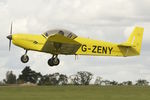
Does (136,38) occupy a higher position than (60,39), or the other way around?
(136,38)

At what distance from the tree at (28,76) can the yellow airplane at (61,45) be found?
53535 millimetres

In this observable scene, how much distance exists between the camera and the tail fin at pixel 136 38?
158ft

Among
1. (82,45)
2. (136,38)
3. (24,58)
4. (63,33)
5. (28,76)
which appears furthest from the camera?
(28,76)

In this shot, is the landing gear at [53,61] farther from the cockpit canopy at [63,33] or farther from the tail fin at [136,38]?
the tail fin at [136,38]

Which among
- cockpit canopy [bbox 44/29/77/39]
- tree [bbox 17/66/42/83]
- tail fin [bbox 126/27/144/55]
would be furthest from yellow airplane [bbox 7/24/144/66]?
tree [bbox 17/66/42/83]

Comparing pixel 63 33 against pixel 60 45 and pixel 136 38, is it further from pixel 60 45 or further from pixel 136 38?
pixel 136 38

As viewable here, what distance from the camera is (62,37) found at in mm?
43844

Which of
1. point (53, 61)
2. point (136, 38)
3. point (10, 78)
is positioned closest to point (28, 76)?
point (10, 78)

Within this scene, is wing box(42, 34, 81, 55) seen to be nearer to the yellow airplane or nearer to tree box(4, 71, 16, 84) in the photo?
the yellow airplane

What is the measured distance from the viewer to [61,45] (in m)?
44.7

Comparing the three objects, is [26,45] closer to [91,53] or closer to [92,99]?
[91,53]

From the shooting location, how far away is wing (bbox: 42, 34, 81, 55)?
4400cm

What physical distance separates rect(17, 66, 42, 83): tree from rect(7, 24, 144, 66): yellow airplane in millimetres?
53535

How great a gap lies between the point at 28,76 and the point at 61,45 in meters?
59.4
